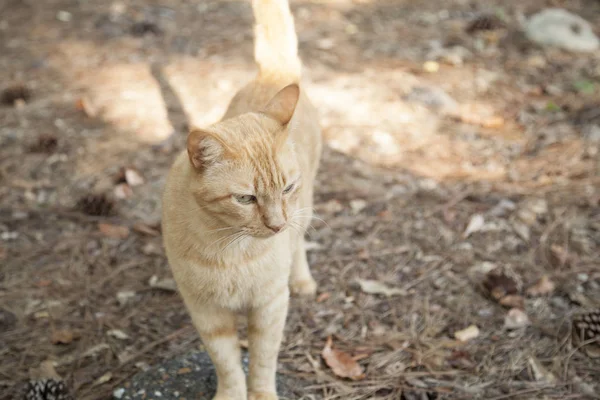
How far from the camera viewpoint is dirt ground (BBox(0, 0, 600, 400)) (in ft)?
9.55

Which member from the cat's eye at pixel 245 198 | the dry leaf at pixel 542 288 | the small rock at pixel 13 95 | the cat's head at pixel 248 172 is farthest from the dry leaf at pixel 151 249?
the small rock at pixel 13 95

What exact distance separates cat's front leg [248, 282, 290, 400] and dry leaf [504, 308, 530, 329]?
4.21 ft

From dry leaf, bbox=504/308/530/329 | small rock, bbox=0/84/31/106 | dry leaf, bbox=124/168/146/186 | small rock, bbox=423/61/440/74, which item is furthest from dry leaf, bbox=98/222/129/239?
small rock, bbox=423/61/440/74

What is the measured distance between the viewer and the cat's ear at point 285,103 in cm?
222

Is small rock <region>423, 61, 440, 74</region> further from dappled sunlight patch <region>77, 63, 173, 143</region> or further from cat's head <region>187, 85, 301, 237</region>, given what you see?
cat's head <region>187, 85, 301, 237</region>

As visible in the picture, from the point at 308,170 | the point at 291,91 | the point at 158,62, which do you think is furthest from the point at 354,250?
the point at 158,62

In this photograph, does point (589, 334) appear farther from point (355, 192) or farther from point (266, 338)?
point (355, 192)

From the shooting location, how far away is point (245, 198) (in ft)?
6.91

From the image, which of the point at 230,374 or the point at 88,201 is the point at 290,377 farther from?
the point at 88,201

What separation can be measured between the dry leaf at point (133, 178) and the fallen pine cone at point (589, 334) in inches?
117

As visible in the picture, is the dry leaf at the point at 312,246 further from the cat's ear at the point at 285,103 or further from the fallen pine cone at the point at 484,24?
the fallen pine cone at the point at 484,24

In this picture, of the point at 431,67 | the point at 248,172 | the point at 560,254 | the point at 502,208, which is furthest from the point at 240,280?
the point at 431,67

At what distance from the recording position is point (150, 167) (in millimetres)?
4312

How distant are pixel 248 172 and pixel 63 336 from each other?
5.29 ft
